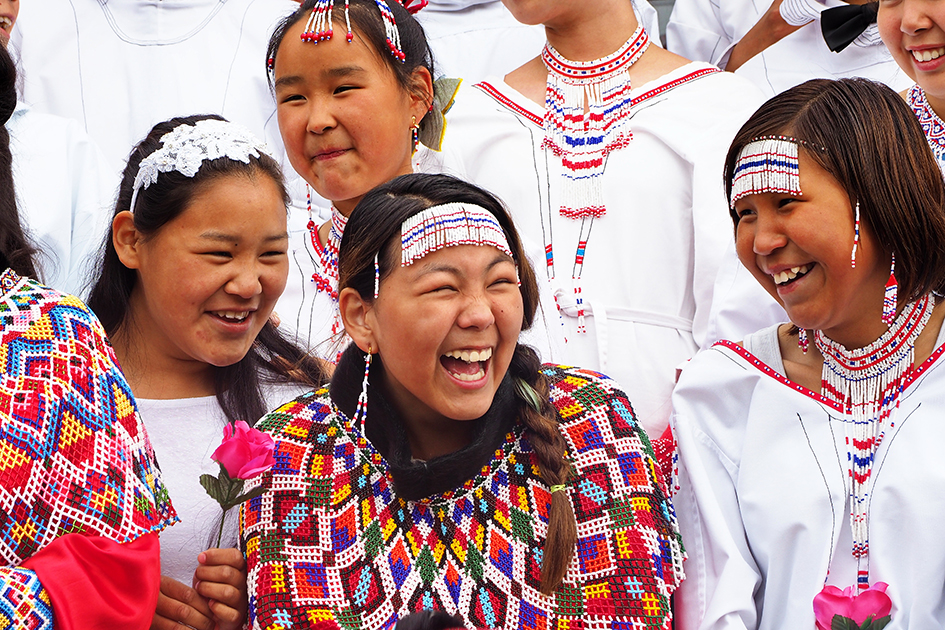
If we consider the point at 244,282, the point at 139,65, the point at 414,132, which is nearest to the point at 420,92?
the point at 414,132

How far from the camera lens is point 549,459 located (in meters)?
2.03

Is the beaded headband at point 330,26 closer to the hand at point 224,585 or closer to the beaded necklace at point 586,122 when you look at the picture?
the beaded necklace at point 586,122

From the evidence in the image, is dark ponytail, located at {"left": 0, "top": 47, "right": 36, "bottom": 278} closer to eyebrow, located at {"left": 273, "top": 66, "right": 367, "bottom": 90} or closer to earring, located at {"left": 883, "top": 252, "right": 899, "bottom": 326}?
eyebrow, located at {"left": 273, "top": 66, "right": 367, "bottom": 90}

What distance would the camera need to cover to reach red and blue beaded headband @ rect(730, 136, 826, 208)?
2.19 meters

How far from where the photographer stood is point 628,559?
6.49 ft

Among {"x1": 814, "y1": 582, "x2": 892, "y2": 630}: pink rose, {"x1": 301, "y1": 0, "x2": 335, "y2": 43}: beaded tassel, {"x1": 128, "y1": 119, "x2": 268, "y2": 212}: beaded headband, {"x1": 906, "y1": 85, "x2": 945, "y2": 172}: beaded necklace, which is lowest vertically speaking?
{"x1": 814, "y1": 582, "x2": 892, "y2": 630}: pink rose

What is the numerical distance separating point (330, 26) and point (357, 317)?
3.12 feet

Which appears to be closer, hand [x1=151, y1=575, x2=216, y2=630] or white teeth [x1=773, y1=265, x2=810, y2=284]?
hand [x1=151, y1=575, x2=216, y2=630]

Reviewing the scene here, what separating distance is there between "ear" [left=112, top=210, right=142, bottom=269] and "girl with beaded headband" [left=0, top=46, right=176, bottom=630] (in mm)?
562

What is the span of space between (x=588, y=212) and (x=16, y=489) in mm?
1850

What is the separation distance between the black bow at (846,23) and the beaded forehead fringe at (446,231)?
6.86 ft

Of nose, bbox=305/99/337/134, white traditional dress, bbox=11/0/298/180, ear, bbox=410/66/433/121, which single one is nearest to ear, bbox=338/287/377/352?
nose, bbox=305/99/337/134

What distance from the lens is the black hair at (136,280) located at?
238 centimetres

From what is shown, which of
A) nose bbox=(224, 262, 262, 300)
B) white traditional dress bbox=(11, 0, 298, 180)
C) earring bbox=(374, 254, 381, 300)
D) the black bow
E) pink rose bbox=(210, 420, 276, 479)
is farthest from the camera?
white traditional dress bbox=(11, 0, 298, 180)
